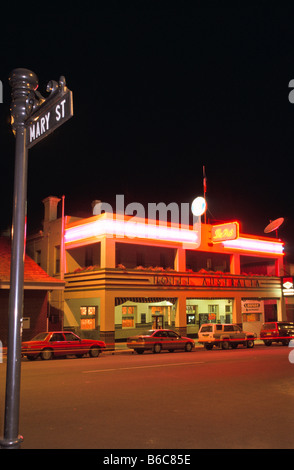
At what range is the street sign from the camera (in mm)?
5613

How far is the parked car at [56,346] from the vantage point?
68.2 feet

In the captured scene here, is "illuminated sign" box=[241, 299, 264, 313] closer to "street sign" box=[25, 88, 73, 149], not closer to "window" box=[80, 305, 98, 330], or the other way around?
"window" box=[80, 305, 98, 330]

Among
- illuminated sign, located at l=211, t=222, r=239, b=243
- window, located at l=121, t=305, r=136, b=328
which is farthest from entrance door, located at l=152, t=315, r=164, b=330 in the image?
illuminated sign, located at l=211, t=222, r=239, b=243

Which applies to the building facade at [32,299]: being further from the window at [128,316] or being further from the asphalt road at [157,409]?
the asphalt road at [157,409]

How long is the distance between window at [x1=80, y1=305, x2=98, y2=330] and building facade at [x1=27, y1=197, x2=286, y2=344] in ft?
0.23

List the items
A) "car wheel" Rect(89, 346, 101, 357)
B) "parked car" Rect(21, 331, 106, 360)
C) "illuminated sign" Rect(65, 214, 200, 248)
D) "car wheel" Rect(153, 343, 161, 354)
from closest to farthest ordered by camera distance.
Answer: "parked car" Rect(21, 331, 106, 360), "car wheel" Rect(89, 346, 101, 357), "car wheel" Rect(153, 343, 161, 354), "illuminated sign" Rect(65, 214, 200, 248)

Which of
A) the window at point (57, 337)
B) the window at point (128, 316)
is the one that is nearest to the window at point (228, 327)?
the window at point (128, 316)

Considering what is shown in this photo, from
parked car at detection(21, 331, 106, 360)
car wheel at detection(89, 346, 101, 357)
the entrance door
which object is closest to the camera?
parked car at detection(21, 331, 106, 360)

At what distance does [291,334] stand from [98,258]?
1448 cm

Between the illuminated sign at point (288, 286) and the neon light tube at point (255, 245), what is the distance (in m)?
2.68

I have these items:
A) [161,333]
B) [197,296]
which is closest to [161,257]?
[197,296]

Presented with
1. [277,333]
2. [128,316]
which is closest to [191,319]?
[128,316]

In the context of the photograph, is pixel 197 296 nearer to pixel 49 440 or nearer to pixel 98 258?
pixel 98 258
